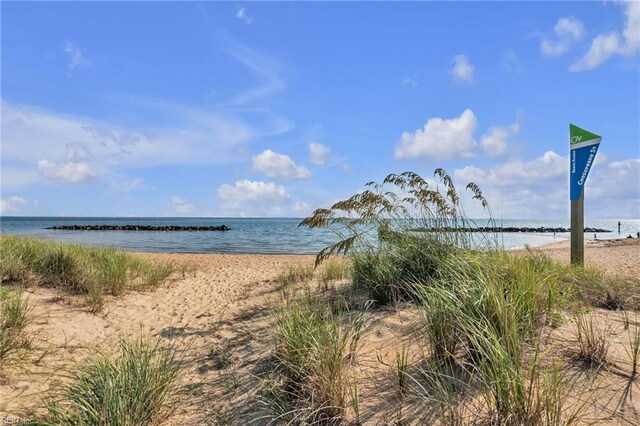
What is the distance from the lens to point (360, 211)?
621 cm

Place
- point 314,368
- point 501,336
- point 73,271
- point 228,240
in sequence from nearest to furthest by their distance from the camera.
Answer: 1. point 501,336
2. point 314,368
3. point 73,271
4. point 228,240

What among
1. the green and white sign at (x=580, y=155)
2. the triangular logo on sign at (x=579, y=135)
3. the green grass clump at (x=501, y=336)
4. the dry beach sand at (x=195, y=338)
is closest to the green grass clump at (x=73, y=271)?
the dry beach sand at (x=195, y=338)

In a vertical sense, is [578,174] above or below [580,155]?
below

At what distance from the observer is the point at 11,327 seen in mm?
4719

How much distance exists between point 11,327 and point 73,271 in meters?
3.51

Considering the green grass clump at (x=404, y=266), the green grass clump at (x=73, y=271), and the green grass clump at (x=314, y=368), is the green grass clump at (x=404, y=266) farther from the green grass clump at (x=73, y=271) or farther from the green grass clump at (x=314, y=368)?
the green grass clump at (x=73, y=271)

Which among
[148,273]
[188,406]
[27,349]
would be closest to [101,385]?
[188,406]

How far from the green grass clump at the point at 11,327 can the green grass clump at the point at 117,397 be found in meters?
1.41

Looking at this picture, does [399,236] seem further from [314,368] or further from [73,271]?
[73,271]

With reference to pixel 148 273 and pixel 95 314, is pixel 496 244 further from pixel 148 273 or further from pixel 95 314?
pixel 148 273

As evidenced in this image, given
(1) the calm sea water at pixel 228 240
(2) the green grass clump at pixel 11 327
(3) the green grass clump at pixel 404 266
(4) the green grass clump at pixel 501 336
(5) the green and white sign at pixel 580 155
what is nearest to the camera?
(4) the green grass clump at pixel 501 336

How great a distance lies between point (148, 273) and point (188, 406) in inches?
267

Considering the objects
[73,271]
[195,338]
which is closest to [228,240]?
[73,271]

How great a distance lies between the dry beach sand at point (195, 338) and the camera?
3396 mm
